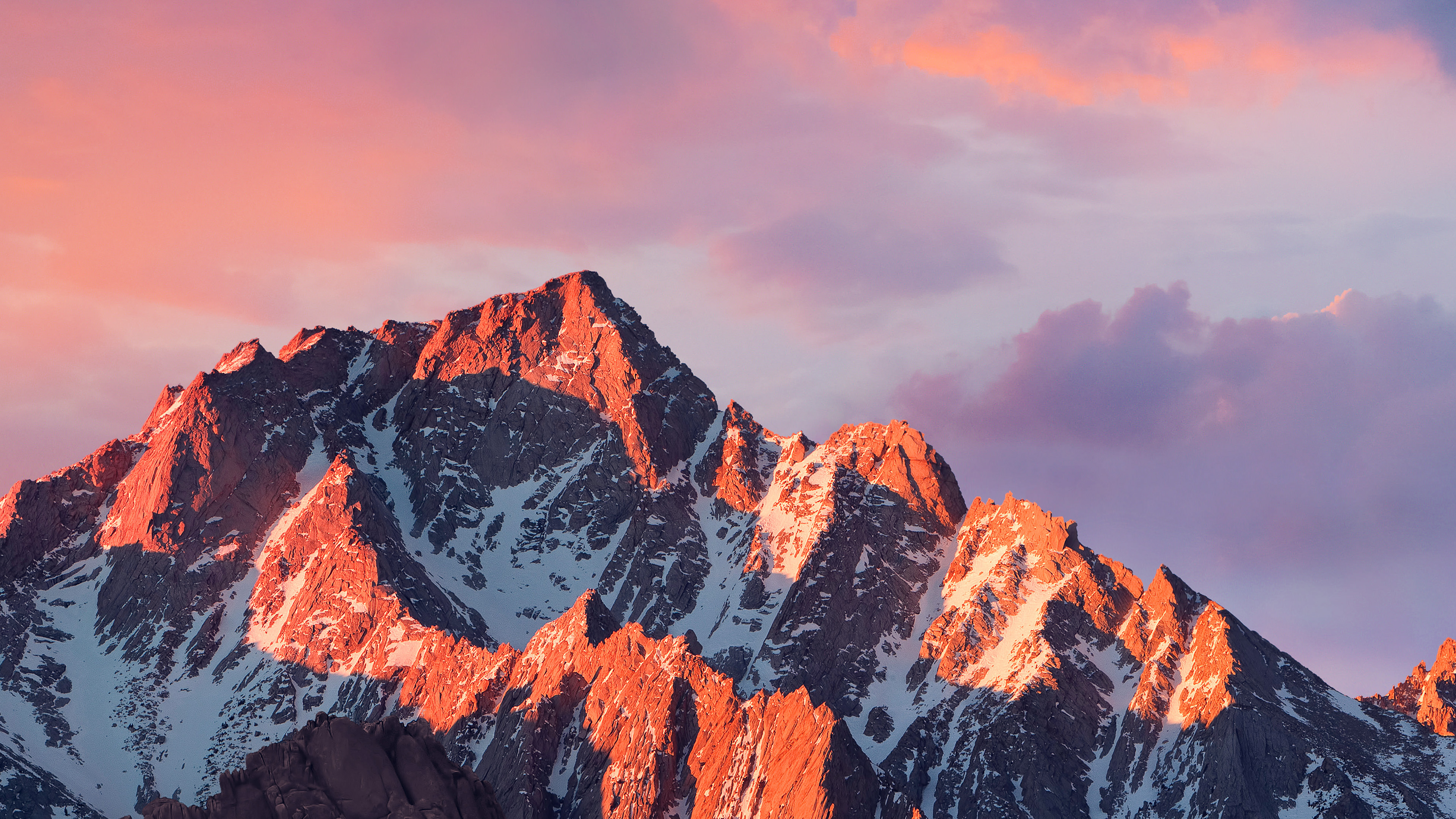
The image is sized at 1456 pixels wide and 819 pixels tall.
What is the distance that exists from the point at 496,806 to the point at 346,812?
30.2ft

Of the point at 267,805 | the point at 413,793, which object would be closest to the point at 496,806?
the point at 413,793

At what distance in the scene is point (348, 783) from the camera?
10106 centimetres

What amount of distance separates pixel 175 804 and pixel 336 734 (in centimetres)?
1007

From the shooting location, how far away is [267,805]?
99750mm

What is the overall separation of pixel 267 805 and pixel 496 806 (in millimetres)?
13585

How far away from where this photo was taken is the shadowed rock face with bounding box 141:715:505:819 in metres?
99.1

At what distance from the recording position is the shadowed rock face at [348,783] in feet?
325

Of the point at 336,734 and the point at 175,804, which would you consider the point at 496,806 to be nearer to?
the point at 336,734

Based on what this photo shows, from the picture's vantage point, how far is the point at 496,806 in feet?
340

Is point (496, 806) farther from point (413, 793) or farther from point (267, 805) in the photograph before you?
point (267, 805)

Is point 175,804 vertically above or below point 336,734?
below

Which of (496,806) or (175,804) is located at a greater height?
(496,806)

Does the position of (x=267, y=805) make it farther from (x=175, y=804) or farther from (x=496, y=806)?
(x=496, y=806)

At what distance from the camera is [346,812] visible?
99.5 meters
